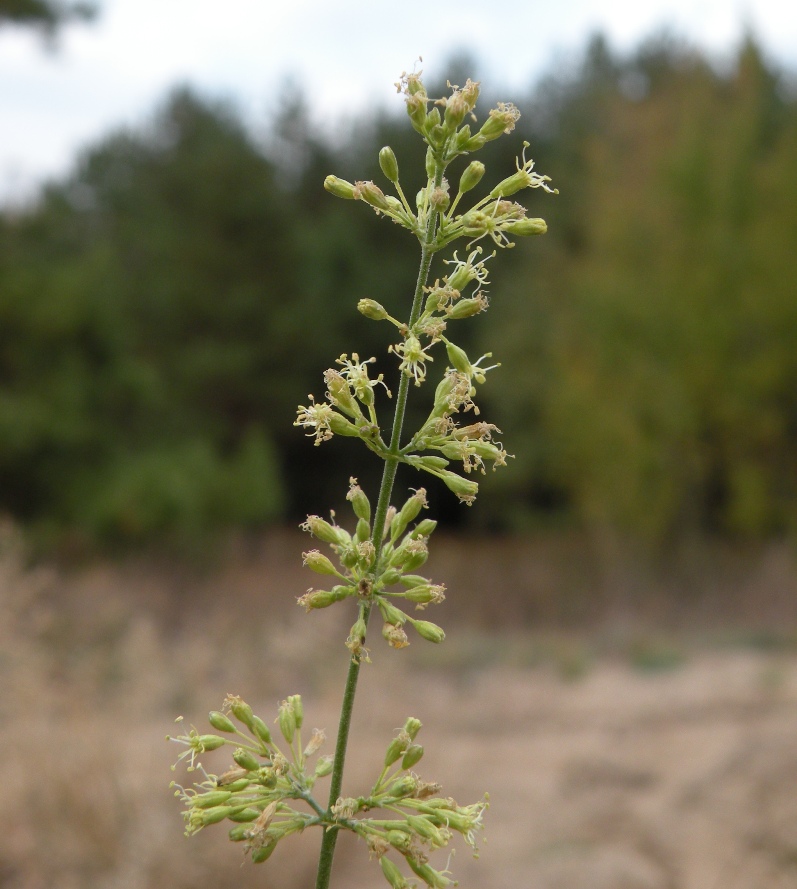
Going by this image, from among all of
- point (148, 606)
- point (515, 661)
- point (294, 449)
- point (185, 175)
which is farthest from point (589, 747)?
point (185, 175)

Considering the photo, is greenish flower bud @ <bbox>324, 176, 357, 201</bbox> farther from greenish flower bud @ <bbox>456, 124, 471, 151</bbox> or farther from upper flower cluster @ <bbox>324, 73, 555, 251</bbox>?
greenish flower bud @ <bbox>456, 124, 471, 151</bbox>

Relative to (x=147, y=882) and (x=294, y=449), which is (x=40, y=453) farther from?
(x=147, y=882)

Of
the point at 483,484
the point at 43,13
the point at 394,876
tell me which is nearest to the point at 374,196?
the point at 394,876

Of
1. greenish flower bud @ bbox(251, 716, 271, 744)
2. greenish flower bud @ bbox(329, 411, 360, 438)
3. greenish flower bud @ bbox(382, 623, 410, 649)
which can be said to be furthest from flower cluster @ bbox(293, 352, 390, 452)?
greenish flower bud @ bbox(251, 716, 271, 744)

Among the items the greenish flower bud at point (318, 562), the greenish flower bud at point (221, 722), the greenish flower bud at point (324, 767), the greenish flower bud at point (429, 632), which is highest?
the greenish flower bud at point (318, 562)

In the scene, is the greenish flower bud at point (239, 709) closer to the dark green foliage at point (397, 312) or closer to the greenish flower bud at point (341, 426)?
the greenish flower bud at point (341, 426)

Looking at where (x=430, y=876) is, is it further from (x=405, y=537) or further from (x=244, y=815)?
(x=405, y=537)

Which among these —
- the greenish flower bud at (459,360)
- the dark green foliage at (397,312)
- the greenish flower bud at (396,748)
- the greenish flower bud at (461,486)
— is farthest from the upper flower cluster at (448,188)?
the dark green foliage at (397,312)
